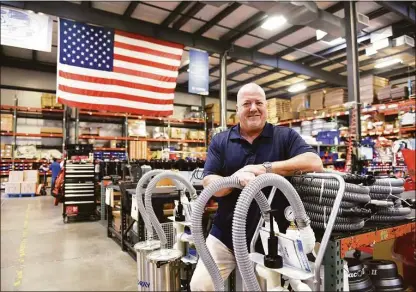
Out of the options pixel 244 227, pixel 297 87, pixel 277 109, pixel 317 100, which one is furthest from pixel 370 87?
pixel 244 227

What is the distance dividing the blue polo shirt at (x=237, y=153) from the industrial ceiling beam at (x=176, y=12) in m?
5.74

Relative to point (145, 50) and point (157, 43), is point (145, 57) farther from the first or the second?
point (157, 43)

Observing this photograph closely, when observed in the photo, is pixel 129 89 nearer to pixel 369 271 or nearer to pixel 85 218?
pixel 85 218

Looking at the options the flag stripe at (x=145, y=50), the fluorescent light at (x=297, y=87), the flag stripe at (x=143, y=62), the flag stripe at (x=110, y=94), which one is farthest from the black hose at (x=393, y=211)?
the fluorescent light at (x=297, y=87)

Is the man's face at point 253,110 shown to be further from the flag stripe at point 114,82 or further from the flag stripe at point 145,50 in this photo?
the flag stripe at point 145,50

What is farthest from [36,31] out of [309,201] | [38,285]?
[309,201]

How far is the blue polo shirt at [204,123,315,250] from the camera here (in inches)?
67.2

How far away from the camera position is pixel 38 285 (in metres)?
0.85

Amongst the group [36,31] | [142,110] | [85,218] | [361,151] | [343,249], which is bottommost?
[85,218]

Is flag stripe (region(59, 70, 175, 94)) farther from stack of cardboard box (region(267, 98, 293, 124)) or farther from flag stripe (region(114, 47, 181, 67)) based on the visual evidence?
stack of cardboard box (region(267, 98, 293, 124))

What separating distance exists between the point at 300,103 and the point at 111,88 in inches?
265

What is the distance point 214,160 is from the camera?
73.2 inches

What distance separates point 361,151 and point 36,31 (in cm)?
564

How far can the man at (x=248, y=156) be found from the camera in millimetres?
1608
